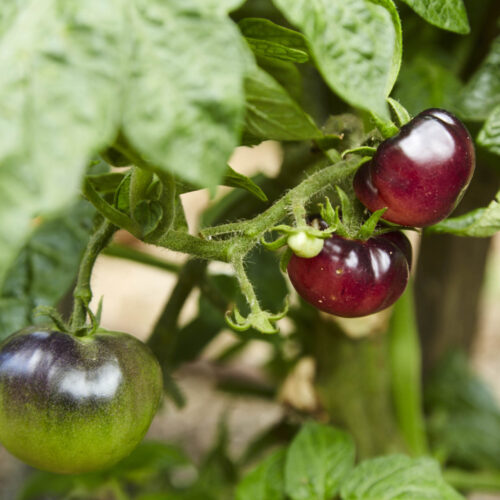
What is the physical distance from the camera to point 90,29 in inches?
11.6

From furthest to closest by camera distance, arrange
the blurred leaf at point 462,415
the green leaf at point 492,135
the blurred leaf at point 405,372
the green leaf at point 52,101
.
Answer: the blurred leaf at point 462,415 → the blurred leaf at point 405,372 → the green leaf at point 492,135 → the green leaf at point 52,101

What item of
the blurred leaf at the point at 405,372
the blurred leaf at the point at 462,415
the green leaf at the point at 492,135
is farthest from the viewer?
the blurred leaf at the point at 462,415

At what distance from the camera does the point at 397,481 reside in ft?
2.02

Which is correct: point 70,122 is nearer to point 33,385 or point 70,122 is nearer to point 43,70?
point 43,70

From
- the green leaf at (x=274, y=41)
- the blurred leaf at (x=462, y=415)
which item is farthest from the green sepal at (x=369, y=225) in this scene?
the blurred leaf at (x=462, y=415)

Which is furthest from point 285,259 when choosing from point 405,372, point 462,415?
point 462,415

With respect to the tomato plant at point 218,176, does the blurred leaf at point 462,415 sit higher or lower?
lower

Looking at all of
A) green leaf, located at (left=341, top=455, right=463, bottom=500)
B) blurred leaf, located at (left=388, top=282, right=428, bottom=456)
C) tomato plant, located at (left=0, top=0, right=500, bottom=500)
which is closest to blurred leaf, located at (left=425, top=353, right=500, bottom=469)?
blurred leaf, located at (left=388, top=282, right=428, bottom=456)

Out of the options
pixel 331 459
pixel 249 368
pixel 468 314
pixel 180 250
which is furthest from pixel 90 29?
pixel 249 368

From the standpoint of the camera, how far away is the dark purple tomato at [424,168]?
0.39 meters

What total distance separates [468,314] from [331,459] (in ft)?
2.32

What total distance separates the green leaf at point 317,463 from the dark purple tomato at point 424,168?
36 cm

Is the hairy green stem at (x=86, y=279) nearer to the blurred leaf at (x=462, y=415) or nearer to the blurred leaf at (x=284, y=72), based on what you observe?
the blurred leaf at (x=284, y=72)

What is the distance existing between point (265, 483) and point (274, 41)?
0.49 meters
